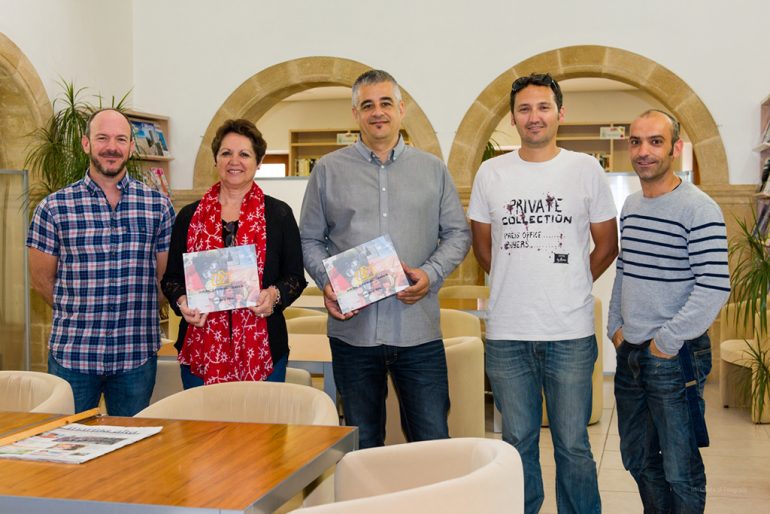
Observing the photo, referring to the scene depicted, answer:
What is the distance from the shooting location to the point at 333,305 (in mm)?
3070

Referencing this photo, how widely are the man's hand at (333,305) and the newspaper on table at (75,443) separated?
90 cm

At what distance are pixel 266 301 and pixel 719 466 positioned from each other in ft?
10.6

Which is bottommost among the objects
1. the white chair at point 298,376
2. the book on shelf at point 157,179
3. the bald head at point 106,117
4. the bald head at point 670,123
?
the white chair at point 298,376

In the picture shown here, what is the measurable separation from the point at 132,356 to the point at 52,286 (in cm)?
41

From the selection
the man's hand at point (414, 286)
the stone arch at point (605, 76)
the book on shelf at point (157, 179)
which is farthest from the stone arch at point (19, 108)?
the man's hand at point (414, 286)

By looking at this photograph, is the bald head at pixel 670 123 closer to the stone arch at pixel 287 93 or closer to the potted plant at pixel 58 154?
the potted plant at pixel 58 154

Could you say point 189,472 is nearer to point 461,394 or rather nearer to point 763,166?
point 461,394

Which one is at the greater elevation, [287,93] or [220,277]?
[287,93]

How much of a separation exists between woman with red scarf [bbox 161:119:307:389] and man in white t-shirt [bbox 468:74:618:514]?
74 centimetres

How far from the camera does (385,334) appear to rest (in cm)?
309

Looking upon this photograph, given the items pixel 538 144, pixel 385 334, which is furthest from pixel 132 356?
pixel 538 144

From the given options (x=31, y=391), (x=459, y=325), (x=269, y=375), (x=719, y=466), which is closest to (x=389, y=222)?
(x=269, y=375)

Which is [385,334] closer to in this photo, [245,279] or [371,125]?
[245,279]

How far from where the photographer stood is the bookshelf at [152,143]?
8.70 m
